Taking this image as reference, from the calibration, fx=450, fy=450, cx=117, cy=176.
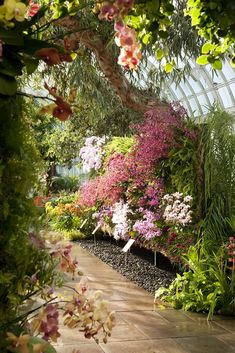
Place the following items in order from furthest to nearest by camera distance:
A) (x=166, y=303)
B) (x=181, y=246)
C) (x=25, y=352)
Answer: (x=181, y=246) < (x=166, y=303) < (x=25, y=352)

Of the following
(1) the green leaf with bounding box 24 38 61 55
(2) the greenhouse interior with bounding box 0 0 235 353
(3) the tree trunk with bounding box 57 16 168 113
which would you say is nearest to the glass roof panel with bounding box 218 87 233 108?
(2) the greenhouse interior with bounding box 0 0 235 353

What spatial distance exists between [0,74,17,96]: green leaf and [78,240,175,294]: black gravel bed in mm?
3701

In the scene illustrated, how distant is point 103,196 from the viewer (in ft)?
19.7

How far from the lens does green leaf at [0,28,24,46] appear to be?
31.9 inches

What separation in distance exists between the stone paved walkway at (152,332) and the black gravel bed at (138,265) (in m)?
0.45

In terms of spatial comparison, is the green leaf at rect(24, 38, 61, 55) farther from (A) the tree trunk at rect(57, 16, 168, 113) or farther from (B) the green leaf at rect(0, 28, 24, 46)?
(A) the tree trunk at rect(57, 16, 168, 113)

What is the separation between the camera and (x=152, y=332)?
3098 millimetres

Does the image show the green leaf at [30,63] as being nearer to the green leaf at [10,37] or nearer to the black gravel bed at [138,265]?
the green leaf at [10,37]

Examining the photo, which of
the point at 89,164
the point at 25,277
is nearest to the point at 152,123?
the point at 89,164

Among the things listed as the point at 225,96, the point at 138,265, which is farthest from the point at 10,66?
the point at 225,96

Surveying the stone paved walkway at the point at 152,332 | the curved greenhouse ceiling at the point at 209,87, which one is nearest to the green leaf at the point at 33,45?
the stone paved walkway at the point at 152,332

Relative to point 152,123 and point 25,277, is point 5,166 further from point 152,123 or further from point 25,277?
point 152,123

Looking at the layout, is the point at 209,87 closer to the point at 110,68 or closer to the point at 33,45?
the point at 110,68

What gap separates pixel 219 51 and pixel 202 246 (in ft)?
7.25
